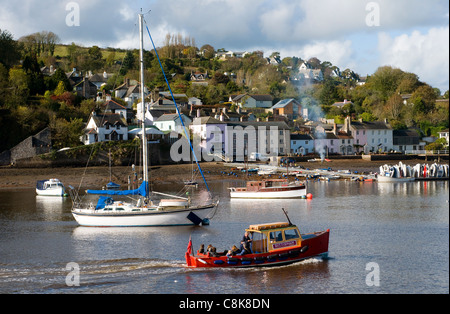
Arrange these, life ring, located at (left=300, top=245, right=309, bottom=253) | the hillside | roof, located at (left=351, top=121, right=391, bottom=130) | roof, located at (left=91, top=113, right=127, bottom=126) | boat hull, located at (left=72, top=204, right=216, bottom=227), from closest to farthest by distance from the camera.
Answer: life ring, located at (left=300, top=245, right=309, bottom=253) < boat hull, located at (left=72, top=204, right=216, bottom=227) < roof, located at (left=91, top=113, right=127, bottom=126) < the hillside < roof, located at (left=351, top=121, right=391, bottom=130)

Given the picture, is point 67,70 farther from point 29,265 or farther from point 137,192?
point 29,265

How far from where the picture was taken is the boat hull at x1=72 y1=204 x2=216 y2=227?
117 feet

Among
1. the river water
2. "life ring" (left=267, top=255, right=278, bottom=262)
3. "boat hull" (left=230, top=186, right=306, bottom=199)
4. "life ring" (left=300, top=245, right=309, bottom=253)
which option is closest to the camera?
the river water

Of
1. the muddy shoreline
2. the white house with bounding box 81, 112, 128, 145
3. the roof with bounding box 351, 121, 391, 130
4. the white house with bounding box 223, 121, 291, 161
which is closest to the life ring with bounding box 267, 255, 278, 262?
the muddy shoreline

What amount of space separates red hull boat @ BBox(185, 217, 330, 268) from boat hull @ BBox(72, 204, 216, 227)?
966 centimetres

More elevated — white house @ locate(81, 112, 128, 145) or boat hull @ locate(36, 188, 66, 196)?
white house @ locate(81, 112, 128, 145)

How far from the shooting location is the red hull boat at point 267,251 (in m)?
25.8

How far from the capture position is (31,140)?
240 feet

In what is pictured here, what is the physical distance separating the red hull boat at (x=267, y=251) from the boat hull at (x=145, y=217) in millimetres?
9656

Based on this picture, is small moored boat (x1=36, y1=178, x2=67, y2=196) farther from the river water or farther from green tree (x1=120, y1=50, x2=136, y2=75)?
green tree (x1=120, y1=50, x2=136, y2=75)

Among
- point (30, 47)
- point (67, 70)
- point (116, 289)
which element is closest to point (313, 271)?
point (116, 289)

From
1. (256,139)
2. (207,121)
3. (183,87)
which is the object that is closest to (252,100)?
(183,87)

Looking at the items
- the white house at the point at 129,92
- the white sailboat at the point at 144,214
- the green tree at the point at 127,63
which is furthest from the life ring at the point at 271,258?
the green tree at the point at 127,63

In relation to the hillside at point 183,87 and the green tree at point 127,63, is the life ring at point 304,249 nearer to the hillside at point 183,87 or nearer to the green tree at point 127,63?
the hillside at point 183,87
